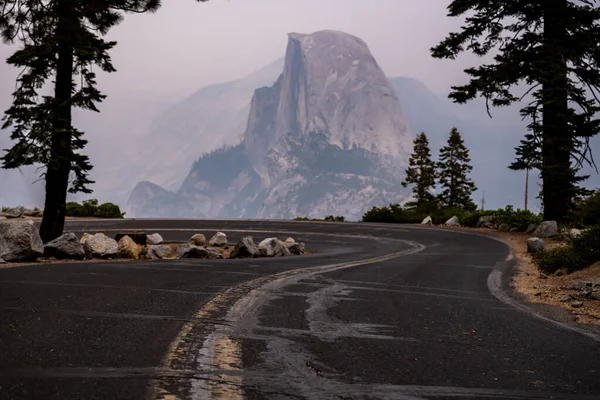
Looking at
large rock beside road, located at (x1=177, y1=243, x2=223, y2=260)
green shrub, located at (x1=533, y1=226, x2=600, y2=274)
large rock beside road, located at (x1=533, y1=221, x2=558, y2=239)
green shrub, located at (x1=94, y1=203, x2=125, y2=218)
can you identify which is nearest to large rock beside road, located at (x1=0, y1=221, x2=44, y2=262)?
large rock beside road, located at (x1=177, y1=243, x2=223, y2=260)

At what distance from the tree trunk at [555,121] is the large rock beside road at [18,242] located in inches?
823

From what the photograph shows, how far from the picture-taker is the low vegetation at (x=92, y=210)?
1713 inches

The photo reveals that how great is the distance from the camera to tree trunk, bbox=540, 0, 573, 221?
24.8m

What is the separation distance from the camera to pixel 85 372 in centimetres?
407

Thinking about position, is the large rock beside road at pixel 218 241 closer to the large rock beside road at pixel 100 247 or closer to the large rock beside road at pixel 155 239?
the large rock beside road at pixel 155 239

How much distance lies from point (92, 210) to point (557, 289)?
129ft

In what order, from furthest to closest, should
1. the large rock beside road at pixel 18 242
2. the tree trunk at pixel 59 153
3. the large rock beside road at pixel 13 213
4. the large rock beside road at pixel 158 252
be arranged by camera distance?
1. the large rock beside road at pixel 13 213
2. the tree trunk at pixel 59 153
3. the large rock beside road at pixel 158 252
4. the large rock beside road at pixel 18 242

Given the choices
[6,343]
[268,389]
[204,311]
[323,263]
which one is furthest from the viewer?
[323,263]

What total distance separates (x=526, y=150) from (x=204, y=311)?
2366 cm

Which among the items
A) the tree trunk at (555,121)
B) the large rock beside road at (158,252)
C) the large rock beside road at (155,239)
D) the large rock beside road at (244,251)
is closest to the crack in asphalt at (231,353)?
the large rock beside road at (244,251)

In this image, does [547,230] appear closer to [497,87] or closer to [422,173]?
[497,87]

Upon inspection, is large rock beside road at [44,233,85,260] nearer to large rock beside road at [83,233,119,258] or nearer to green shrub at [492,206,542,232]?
large rock beside road at [83,233,119,258]

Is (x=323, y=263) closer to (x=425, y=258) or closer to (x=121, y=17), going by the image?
(x=425, y=258)

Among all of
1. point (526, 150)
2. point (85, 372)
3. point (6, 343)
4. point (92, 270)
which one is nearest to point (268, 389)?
point (85, 372)
